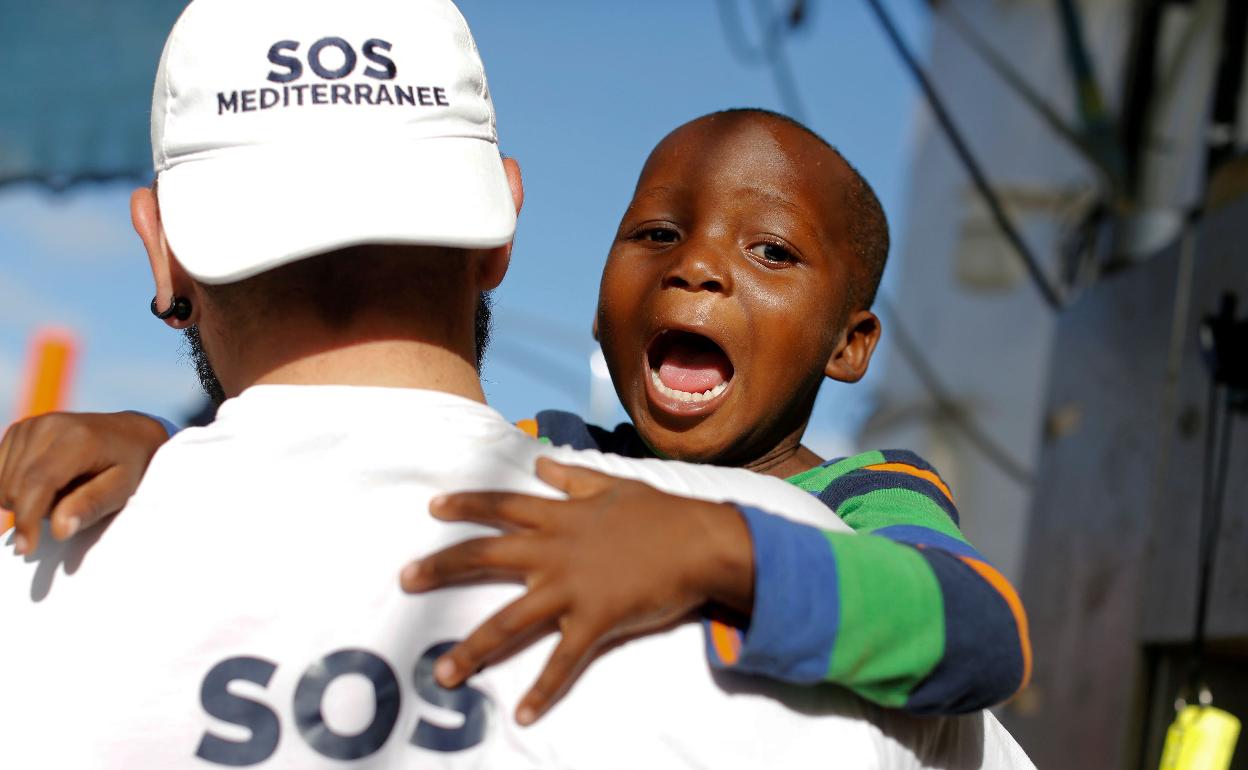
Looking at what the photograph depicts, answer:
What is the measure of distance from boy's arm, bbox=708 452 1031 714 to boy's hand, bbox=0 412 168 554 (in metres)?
0.67

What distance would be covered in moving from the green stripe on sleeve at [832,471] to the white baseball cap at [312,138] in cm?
72

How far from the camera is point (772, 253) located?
2.39m

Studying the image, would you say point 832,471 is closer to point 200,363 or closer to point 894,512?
point 894,512

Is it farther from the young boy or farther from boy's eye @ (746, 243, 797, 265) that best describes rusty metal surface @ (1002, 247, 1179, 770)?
boy's eye @ (746, 243, 797, 265)

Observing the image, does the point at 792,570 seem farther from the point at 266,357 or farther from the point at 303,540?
the point at 266,357

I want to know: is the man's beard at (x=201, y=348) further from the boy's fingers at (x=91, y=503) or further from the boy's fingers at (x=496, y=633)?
the boy's fingers at (x=496, y=633)

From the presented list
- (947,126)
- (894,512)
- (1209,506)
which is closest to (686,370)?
(894,512)

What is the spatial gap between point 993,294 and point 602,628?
15725 millimetres

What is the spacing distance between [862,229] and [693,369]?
425 mm

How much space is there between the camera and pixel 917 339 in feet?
58.6

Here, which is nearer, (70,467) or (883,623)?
(883,623)

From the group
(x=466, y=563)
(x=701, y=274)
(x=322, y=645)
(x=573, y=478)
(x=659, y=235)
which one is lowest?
(x=322, y=645)

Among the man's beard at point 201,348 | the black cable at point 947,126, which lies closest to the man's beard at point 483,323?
the man's beard at point 201,348

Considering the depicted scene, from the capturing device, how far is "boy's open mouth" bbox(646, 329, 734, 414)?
2.36 metres
